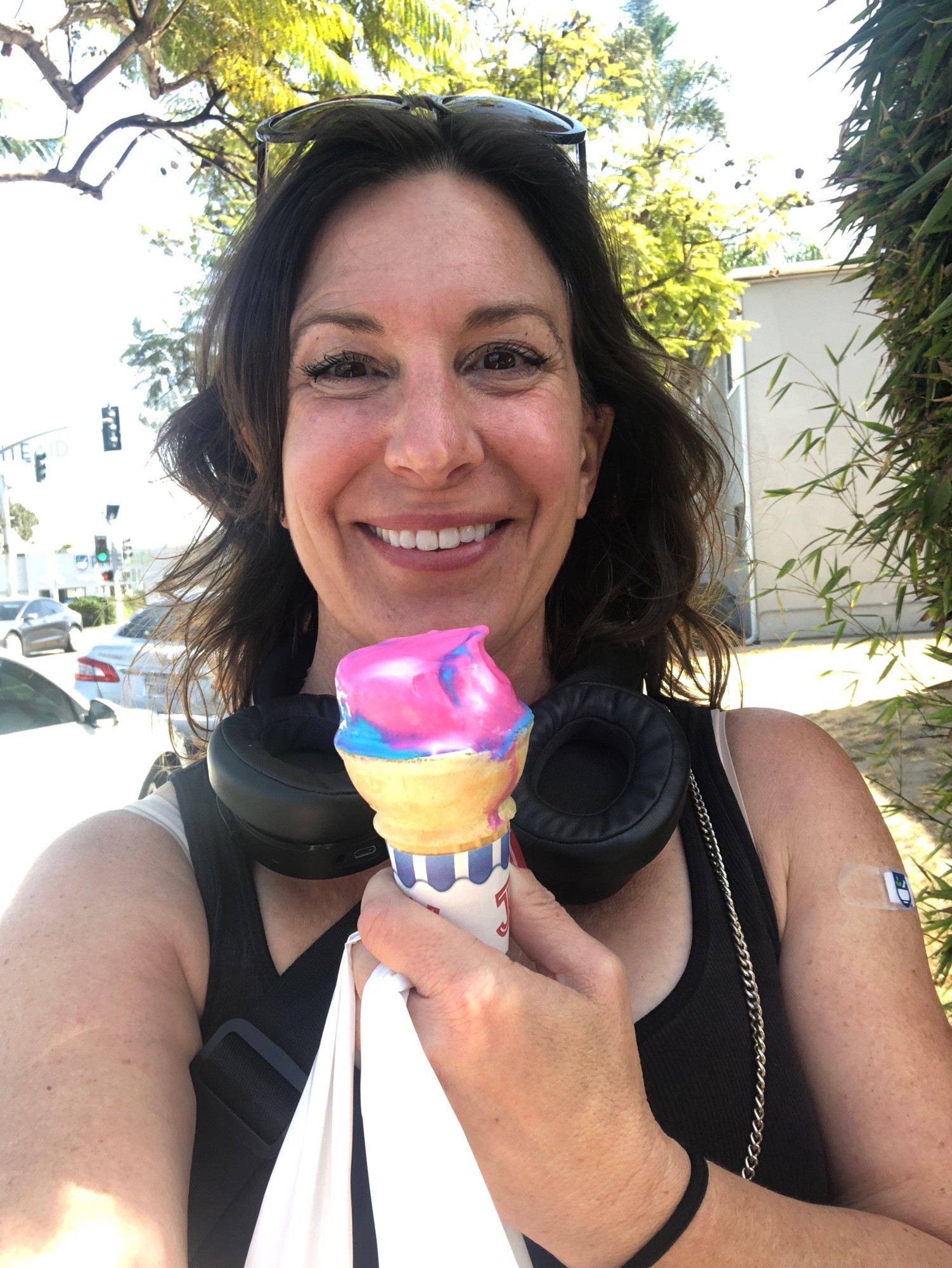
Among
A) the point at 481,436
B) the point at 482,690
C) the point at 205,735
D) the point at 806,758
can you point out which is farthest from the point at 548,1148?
the point at 205,735

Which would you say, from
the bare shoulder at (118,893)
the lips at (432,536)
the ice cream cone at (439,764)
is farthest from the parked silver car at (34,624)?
the ice cream cone at (439,764)

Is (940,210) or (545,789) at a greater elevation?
(940,210)

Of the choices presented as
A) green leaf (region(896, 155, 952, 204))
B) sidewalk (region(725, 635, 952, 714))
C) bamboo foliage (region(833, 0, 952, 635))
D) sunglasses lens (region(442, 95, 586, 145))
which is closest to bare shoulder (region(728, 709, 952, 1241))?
bamboo foliage (region(833, 0, 952, 635))

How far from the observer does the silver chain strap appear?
4.19 feet

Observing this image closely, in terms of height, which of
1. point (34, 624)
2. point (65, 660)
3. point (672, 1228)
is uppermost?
point (672, 1228)

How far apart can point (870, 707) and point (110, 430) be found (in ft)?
75.9

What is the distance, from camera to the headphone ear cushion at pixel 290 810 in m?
1.28

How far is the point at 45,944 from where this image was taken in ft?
4.03

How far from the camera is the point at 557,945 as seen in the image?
104 centimetres

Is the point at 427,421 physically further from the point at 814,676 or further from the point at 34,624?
the point at 34,624

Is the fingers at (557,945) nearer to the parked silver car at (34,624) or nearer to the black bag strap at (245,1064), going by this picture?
the black bag strap at (245,1064)

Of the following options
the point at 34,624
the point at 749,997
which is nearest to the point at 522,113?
the point at 749,997

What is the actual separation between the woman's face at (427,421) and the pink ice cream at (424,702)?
1.56 feet

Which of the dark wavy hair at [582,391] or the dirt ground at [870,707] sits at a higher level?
the dark wavy hair at [582,391]
